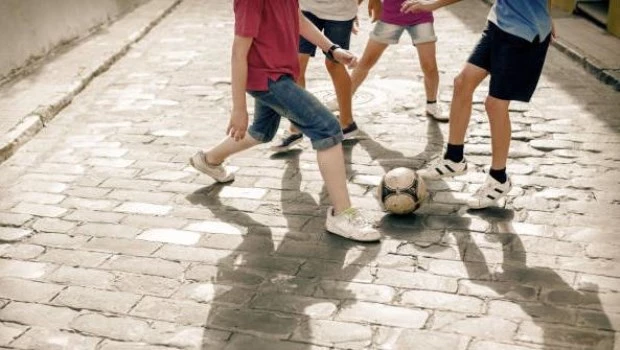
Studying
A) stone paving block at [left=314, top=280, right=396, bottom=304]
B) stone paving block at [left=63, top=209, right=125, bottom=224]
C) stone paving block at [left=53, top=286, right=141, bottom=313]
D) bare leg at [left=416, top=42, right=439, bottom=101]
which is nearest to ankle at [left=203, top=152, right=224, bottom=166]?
stone paving block at [left=63, top=209, right=125, bottom=224]

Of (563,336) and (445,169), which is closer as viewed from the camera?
(563,336)

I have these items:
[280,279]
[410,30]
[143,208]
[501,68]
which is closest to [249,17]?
[280,279]

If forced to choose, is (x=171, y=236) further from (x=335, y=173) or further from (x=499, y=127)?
(x=499, y=127)

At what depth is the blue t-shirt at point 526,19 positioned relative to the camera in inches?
177

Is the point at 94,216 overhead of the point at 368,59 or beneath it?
beneath

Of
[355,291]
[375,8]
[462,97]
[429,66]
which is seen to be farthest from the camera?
[429,66]

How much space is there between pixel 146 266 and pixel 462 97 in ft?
7.67

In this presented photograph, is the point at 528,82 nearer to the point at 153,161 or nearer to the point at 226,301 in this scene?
the point at 226,301

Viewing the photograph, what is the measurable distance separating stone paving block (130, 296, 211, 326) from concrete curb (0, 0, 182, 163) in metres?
2.95

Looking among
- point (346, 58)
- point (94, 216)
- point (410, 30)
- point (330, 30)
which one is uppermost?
point (346, 58)

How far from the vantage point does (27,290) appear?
13.8ft

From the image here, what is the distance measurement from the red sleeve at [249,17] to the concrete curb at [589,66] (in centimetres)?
457

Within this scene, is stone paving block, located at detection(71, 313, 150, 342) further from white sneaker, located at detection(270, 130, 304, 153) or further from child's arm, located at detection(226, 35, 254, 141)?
white sneaker, located at detection(270, 130, 304, 153)

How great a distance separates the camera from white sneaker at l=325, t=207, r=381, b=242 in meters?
4.58
